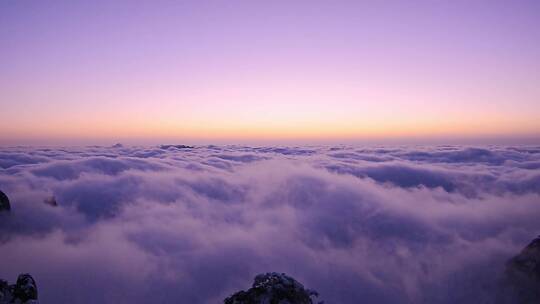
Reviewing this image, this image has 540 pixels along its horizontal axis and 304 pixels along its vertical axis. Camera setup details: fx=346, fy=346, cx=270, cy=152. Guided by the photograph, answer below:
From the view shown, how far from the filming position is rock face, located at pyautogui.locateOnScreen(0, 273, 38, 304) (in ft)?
31.2

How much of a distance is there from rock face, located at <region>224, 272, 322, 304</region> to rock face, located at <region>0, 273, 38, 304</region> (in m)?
5.76

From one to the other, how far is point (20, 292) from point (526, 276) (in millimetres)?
21100

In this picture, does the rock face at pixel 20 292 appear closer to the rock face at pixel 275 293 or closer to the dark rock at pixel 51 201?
the rock face at pixel 275 293

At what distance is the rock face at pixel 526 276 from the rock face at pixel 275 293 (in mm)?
12659

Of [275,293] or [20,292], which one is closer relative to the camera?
[20,292]

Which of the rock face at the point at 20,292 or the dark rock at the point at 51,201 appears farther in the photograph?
the dark rock at the point at 51,201

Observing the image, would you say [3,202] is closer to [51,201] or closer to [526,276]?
[51,201]

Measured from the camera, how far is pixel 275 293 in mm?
10172

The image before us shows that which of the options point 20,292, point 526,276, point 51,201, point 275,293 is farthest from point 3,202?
point 526,276

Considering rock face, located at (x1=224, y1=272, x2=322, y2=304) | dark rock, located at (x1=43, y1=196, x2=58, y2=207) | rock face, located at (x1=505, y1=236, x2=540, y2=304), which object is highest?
rock face, located at (x1=224, y1=272, x2=322, y2=304)

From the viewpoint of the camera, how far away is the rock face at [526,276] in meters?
16.2

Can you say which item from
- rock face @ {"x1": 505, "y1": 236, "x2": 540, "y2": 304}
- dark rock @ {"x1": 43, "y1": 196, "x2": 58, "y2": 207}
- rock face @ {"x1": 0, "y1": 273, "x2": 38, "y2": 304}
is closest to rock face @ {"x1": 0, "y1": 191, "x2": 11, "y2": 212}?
dark rock @ {"x1": 43, "y1": 196, "x2": 58, "y2": 207}

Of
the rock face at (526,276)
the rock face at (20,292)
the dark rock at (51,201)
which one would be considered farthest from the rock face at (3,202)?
the rock face at (526,276)

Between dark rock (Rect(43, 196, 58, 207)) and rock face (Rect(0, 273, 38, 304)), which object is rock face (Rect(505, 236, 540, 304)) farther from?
dark rock (Rect(43, 196, 58, 207))
